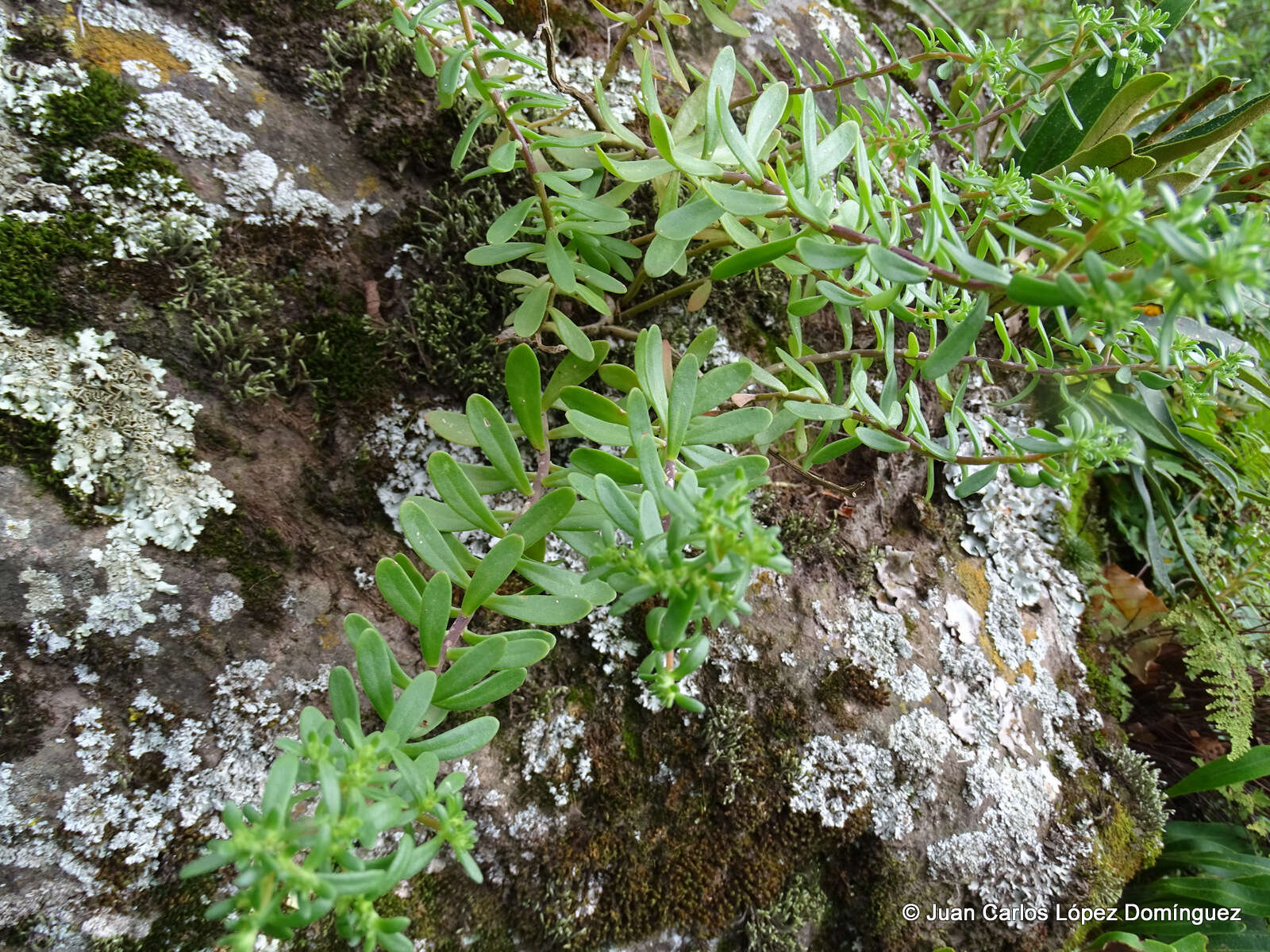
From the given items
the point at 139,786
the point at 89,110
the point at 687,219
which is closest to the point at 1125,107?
the point at 687,219

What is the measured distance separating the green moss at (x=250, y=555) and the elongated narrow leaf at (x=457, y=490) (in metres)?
0.48

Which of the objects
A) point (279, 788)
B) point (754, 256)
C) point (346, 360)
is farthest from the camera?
point (346, 360)

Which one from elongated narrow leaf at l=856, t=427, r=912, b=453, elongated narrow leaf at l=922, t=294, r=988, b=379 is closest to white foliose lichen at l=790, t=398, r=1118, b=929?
elongated narrow leaf at l=856, t=427, r=912, b=453

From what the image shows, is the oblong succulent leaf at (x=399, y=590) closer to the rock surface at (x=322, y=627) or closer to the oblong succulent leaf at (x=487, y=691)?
the oblong succulent leaf at (x=487, y=691)

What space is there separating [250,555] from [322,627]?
21 cm

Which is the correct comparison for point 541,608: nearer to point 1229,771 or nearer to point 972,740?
point 972,740

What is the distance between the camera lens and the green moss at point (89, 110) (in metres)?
1.44

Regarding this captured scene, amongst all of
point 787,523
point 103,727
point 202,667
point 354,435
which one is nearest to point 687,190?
point 787,523

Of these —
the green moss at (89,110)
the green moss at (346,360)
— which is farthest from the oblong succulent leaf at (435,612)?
the green moss at (89,110)

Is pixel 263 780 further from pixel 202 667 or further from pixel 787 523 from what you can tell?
pixel 787 523

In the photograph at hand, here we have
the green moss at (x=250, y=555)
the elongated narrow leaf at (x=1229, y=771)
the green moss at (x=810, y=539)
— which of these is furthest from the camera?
the elongated narrow leaf at (x=1229, y=771)

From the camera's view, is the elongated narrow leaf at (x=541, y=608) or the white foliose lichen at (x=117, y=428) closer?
the elongated narrow leaf at (x=541, y=608)

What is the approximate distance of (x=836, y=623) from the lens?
5.95 ft

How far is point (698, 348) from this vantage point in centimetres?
152
